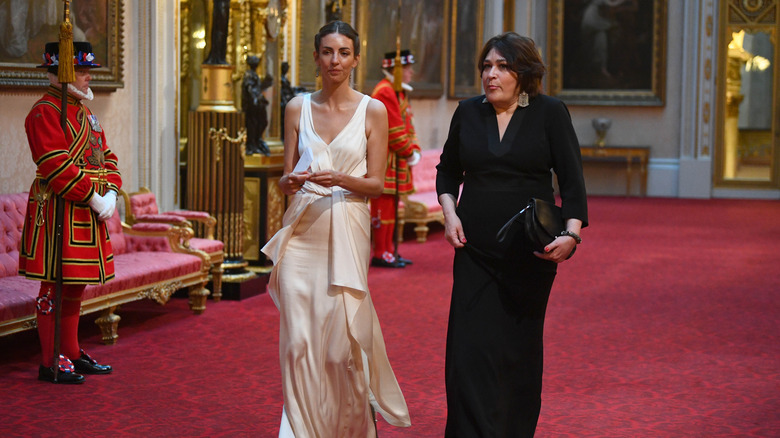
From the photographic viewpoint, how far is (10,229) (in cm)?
645

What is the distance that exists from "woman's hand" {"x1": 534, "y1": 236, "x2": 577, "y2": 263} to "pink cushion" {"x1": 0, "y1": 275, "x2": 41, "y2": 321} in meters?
3.28

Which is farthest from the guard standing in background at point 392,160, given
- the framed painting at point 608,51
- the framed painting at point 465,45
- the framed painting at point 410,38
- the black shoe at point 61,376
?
the framed painting at point 608,51

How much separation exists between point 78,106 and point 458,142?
2617mm

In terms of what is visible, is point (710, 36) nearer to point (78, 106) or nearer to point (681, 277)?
point (681, 277)

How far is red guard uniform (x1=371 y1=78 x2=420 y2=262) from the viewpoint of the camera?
1021 cm

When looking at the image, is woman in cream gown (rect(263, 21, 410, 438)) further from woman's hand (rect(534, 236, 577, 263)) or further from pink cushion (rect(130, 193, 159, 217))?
pink cushion (rect(130, 193, 159, 217))

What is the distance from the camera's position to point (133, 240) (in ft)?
24.7

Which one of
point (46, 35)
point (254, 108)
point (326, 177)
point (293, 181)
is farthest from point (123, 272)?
point (326, 177)

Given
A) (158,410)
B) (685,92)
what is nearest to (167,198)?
(158,410)

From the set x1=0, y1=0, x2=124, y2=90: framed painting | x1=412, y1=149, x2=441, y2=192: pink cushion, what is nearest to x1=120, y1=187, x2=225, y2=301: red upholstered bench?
x1=0, y1=0, x2=124, y2=90: framed painting

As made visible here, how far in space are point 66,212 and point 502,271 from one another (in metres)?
2.81

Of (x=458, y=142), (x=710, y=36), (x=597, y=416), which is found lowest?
(x=597, y=416)

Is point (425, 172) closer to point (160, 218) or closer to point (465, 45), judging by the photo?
point (465, 45)

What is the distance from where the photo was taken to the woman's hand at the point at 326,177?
3795 millimetres
